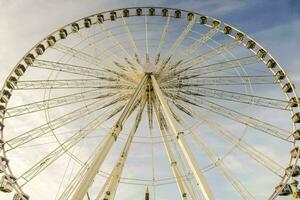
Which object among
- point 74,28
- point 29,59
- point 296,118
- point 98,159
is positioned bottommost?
point 98,159

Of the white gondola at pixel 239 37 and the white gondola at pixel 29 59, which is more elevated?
the white gondola at pixel 239 37

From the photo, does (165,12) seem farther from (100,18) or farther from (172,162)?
(172,162)

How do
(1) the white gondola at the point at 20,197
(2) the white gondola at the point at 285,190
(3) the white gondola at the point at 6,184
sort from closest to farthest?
(1) the white gondola at the point at 20,197
(3) the white gondola at the point at 6,184
(2) the white gondola at the point at 285,190

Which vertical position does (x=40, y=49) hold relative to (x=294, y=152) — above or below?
above

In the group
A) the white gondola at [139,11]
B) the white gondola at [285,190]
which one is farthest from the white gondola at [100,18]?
the white gondola at [285,190]

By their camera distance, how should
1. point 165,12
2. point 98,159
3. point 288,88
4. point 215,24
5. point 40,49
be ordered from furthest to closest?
point 165,12 → point 215,24 → point 40,49 → point 288,88 → point 98,159

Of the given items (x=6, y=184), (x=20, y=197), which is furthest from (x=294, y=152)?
(x=6, y=184)

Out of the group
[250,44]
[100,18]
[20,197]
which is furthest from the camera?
[100,18]

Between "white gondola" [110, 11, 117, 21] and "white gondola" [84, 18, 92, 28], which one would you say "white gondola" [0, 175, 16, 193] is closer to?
"white gondola" [84, 18, 92, 28]

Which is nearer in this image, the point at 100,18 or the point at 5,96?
the point at 5,96

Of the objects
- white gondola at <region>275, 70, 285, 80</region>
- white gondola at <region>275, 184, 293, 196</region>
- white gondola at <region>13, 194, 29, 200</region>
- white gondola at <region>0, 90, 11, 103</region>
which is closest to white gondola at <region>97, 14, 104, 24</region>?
white gondola at <region>0, 90, 11, 103</region>

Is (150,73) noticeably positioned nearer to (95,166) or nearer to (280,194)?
(95,166)

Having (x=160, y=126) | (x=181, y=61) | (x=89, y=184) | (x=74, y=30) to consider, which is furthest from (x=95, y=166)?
(x=74, y=30)

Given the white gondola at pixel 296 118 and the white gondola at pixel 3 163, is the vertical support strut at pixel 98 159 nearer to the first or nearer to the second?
the white gondola at pixel 3 163
